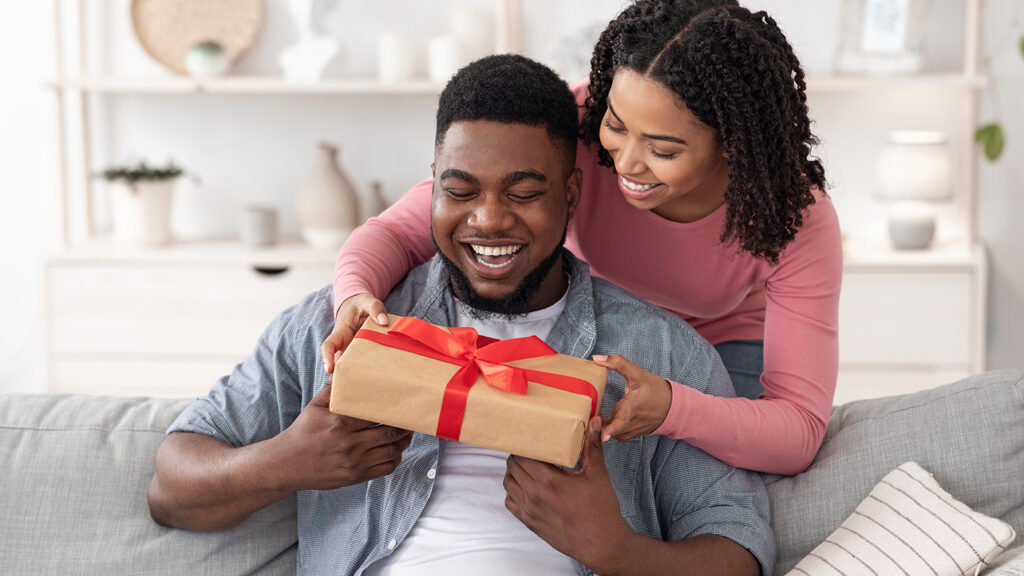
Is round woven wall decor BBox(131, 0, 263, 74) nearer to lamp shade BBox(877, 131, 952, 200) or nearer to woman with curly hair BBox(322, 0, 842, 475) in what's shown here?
woman with curly hair BBox(322, 0, 842, 475)

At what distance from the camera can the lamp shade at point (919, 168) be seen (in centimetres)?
310

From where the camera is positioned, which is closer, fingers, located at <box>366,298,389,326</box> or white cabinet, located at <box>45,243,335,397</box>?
fingers, located at <box>366,298,389,326</box>

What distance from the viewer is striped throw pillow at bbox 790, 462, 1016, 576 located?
4.09ft

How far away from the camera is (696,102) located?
1307 mm

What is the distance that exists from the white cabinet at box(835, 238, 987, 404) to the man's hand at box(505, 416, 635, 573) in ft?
6.63

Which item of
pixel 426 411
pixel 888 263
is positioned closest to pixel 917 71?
pixel 888 263

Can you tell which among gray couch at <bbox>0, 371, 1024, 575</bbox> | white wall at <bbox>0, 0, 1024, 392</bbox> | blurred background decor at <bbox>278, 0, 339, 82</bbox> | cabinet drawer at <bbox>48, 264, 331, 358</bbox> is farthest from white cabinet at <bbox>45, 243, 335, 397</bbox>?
gray couch at <bbox>0, 371, 1024, 575</bbox>

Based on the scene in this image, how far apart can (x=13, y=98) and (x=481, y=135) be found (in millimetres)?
2894

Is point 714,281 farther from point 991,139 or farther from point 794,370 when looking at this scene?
point 991,139

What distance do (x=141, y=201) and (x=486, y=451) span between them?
228cm

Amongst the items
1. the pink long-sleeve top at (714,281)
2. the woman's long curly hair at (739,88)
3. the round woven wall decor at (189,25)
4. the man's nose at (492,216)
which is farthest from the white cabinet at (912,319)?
the round woven wall decor at (189,25)

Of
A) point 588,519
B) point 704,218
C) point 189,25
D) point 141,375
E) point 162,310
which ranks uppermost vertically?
point 189,25

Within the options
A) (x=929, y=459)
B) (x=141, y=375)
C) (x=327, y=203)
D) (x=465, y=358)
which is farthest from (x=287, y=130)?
(x=929, y=459)

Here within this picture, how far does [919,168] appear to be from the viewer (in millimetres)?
3105
